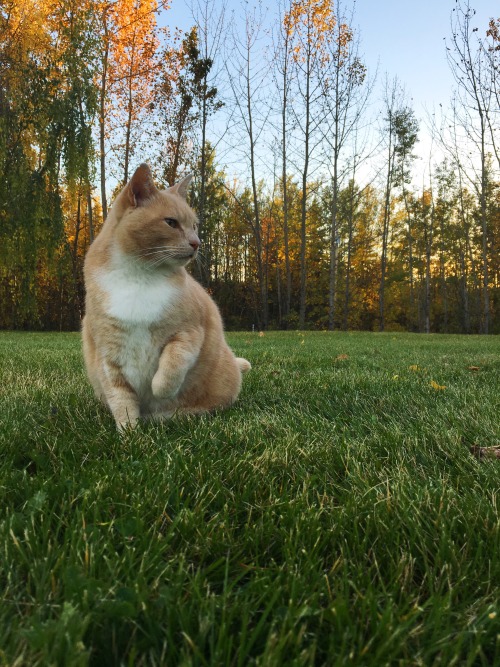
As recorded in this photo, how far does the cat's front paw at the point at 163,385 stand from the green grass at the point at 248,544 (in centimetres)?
20

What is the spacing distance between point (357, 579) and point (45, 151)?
17190mm

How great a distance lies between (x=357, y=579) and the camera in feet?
3.42

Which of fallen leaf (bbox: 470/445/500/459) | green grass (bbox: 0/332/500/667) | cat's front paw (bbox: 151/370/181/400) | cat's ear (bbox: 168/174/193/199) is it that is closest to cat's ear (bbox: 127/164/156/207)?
cat's ear (bbox: 168/174/193/199)

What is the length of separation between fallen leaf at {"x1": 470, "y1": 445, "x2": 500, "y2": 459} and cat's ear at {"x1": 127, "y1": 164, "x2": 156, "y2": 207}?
A: 2317mm

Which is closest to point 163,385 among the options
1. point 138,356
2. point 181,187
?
point 138,356

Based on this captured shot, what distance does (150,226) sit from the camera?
2602 mm

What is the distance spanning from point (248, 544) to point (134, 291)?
1.63 meters

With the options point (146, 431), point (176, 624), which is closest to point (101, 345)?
point (146, 431)

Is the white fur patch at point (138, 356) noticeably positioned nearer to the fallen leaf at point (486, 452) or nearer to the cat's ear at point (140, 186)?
the cat's ear at point (140, 186)

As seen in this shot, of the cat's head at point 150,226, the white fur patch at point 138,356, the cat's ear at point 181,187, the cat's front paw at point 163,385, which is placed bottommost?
the cat's front paw at point 163,385

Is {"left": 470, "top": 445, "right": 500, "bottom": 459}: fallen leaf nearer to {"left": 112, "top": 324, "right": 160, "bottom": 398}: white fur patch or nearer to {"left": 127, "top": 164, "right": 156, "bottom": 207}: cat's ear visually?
{"left": 112, "top": 324, "right": 160, "bottom": 398}: white fur patch

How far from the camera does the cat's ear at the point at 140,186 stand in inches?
102

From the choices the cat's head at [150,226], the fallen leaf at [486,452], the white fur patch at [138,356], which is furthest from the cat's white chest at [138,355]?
the fallen leaf at [486,452]

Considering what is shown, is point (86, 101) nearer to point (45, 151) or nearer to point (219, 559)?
point (45, 151)
